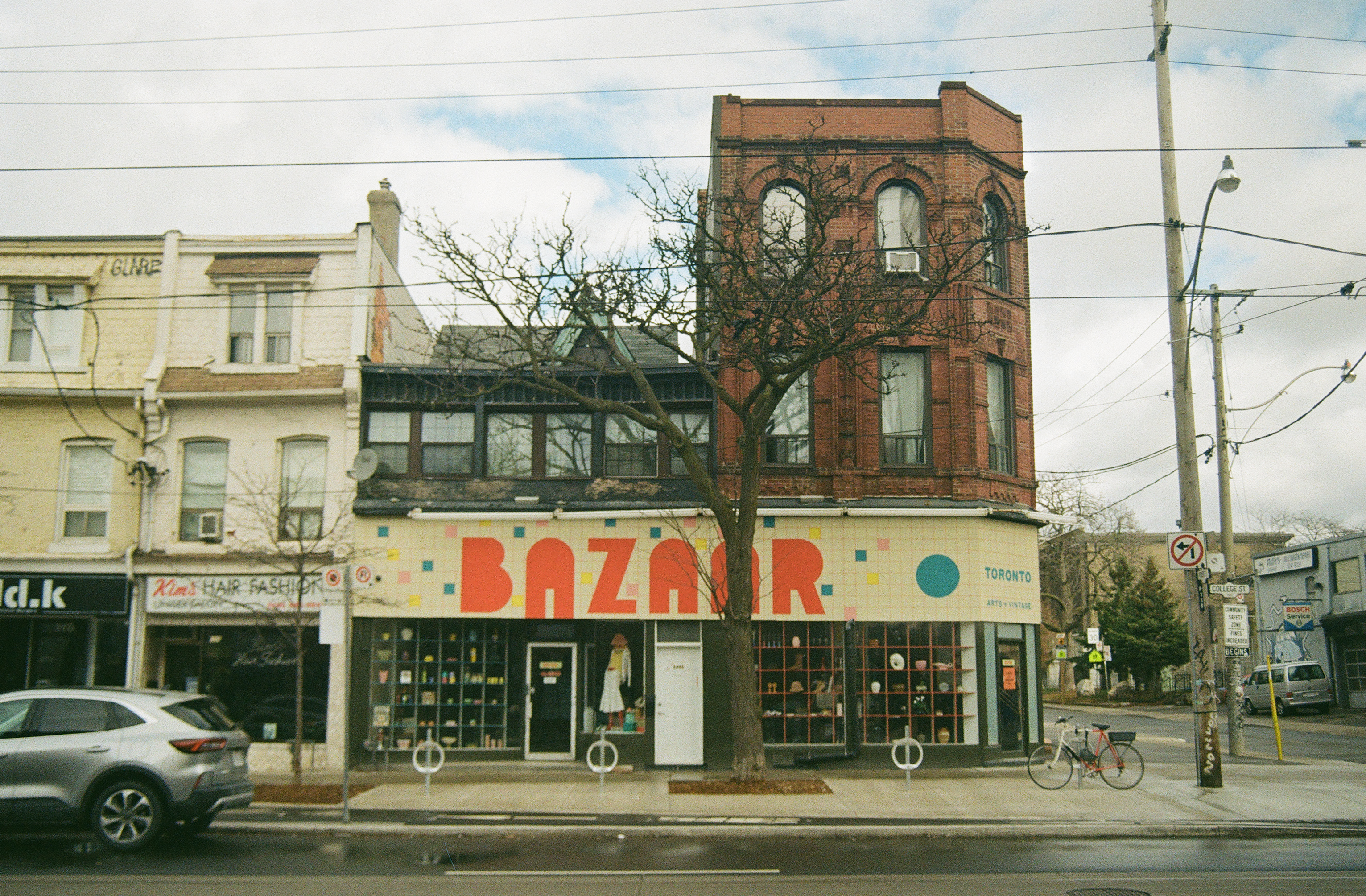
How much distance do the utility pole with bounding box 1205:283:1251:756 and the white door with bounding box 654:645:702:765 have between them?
1076 cm

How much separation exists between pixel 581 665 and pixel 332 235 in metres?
9.59

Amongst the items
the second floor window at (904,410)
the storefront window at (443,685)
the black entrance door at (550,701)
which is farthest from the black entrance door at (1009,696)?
the storefront window at (443,685)

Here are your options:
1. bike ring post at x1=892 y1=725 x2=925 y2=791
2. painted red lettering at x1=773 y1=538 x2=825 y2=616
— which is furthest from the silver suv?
painted red lettering at x1=773 y1=538 x2=825 y2=616

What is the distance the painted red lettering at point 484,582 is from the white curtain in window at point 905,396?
7.57 metres

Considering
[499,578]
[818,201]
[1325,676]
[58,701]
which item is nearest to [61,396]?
[499,578]

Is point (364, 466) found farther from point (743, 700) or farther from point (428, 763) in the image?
point (743, 700)

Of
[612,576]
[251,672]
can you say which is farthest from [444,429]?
[251,672]

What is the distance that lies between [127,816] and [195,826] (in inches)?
48.4

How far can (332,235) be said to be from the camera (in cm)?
2083

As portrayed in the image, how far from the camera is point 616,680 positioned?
64.6 feet

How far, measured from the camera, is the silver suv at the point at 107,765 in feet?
37.3

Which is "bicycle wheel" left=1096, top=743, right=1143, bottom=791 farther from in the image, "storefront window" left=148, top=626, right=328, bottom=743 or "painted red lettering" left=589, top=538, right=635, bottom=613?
"storefront window" left=148, top=626, right=328, bottom=743

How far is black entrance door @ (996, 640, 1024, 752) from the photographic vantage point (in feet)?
64.1

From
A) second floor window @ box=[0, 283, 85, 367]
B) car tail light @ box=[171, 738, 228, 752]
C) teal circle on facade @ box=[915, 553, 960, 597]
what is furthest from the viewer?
second floor window @ box=[0, 283, 85, 367]
